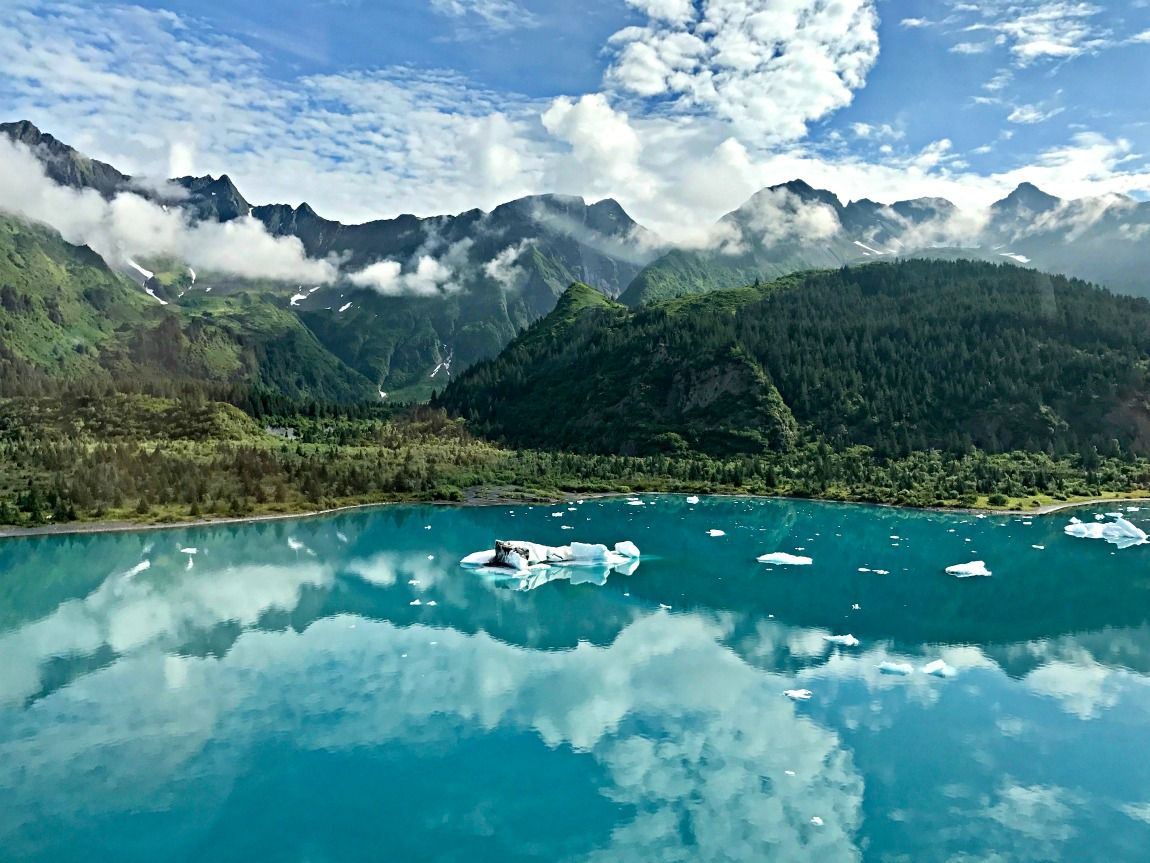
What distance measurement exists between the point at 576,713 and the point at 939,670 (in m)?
24.4

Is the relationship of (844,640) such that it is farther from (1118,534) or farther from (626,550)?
(1118,534)

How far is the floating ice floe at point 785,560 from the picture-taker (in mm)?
84438

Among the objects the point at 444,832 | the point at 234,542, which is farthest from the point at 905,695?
the point at 234,542

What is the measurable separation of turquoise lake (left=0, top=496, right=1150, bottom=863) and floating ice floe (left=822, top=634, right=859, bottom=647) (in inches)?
51.5

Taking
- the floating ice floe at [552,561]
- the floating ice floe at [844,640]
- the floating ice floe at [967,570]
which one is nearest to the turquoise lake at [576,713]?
the floating ice floe at [844,640]

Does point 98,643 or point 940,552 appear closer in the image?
point 98,643

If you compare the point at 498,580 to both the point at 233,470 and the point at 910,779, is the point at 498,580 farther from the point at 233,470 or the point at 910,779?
the point at 233,470

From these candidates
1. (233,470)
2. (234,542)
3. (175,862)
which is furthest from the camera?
(233,470)

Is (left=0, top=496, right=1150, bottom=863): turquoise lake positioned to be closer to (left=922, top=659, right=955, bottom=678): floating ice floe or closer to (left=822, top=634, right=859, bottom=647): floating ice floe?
(left=922, top=659, right=955, bottom=678): floating ice floe

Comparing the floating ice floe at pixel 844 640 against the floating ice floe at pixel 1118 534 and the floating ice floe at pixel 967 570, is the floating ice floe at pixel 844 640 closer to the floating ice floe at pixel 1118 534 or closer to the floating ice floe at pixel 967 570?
the floating ice floe at pixel 967 570

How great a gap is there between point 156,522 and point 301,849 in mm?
92614

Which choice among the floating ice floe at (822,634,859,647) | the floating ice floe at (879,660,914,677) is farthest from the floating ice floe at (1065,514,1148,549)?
the floating ice floe at (879,660,914,677)

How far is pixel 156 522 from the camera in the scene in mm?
109438

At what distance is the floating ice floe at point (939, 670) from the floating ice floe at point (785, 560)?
33339 millimetres
